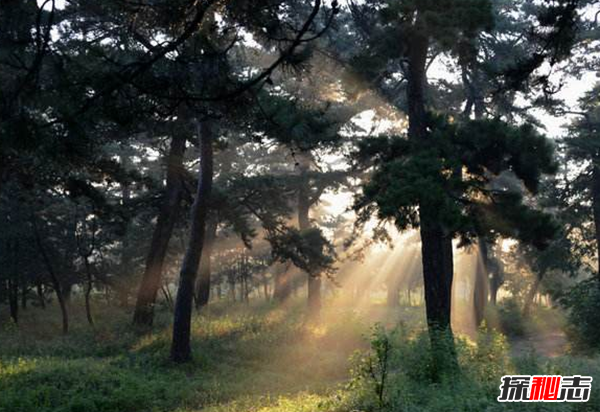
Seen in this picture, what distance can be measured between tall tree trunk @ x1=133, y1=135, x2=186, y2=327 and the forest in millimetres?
92

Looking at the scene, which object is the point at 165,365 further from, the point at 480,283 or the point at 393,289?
the point at 393,289

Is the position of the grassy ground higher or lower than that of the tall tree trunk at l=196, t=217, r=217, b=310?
lower

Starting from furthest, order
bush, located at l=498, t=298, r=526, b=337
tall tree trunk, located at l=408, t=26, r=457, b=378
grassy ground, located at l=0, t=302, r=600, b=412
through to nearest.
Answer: bush, located at l=498, t=298, r=526, b=337 < tall tree trunk, located at l=408, t=26, r=457, b=378 < grassy ground, located at l=0, t=302, r=600, b=412

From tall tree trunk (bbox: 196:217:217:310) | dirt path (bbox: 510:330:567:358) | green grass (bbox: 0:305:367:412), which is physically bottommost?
dirt path (bbox: 510:330:567:358)

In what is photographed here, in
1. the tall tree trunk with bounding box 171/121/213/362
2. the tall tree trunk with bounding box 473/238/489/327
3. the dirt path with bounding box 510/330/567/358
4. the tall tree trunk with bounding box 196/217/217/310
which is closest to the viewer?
the tall tree trunk with bounding box 171/121/213/362

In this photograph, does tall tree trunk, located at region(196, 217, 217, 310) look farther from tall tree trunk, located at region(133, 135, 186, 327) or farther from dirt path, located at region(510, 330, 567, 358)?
dirt path, located at region(510, 330, 567, 358)

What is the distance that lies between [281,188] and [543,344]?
14326 millimetres

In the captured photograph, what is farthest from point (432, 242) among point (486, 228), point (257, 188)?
point (257, 188)

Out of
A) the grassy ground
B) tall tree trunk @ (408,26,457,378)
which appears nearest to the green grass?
the grassy ground

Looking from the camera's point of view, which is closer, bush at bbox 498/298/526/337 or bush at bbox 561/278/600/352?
bush at bbox 561/278/600/352

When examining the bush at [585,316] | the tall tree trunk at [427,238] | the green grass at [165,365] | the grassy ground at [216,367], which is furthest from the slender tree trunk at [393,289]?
the tall tree trunk at [427,238]

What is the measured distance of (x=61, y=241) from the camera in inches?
1015

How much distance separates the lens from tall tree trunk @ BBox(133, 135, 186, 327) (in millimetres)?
21953

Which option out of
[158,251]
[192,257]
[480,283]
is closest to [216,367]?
[192,257]
